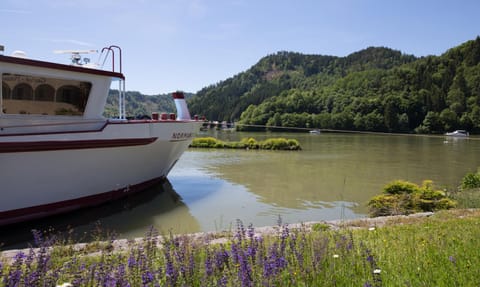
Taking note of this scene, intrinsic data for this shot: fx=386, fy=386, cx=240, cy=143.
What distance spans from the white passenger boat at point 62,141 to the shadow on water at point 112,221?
249mm

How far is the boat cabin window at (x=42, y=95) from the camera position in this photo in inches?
339

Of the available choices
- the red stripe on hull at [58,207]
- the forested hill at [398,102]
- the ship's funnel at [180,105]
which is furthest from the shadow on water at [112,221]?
the forested hill at [398,102]

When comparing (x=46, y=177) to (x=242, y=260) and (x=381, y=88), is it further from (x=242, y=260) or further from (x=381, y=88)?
(x=381, y=88)

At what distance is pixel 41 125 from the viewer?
348 inches

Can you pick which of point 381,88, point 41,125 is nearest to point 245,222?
point 41,125

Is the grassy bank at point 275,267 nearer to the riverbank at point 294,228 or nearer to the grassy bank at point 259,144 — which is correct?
the riverbank at point 294,228

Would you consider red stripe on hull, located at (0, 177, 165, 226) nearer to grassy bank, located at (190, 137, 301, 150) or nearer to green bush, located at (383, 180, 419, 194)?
green bush, located at (383, 180, 419, 194)

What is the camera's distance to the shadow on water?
26.4ft

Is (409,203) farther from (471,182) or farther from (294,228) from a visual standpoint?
(471,182)

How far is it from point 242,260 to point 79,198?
7.55 meters

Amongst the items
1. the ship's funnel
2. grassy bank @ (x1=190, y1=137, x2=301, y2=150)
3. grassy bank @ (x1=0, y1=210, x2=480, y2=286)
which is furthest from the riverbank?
grassy bank @ (x1=190, y1=137, x2=301, y2=150)

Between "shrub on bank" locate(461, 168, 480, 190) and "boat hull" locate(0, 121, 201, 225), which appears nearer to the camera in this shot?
"boat hull" locate(0, 121, 201, 225)

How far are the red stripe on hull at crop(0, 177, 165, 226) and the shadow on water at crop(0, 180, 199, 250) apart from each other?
0.64 feet

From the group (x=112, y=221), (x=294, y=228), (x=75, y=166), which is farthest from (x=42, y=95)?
(x=294, y=228)
